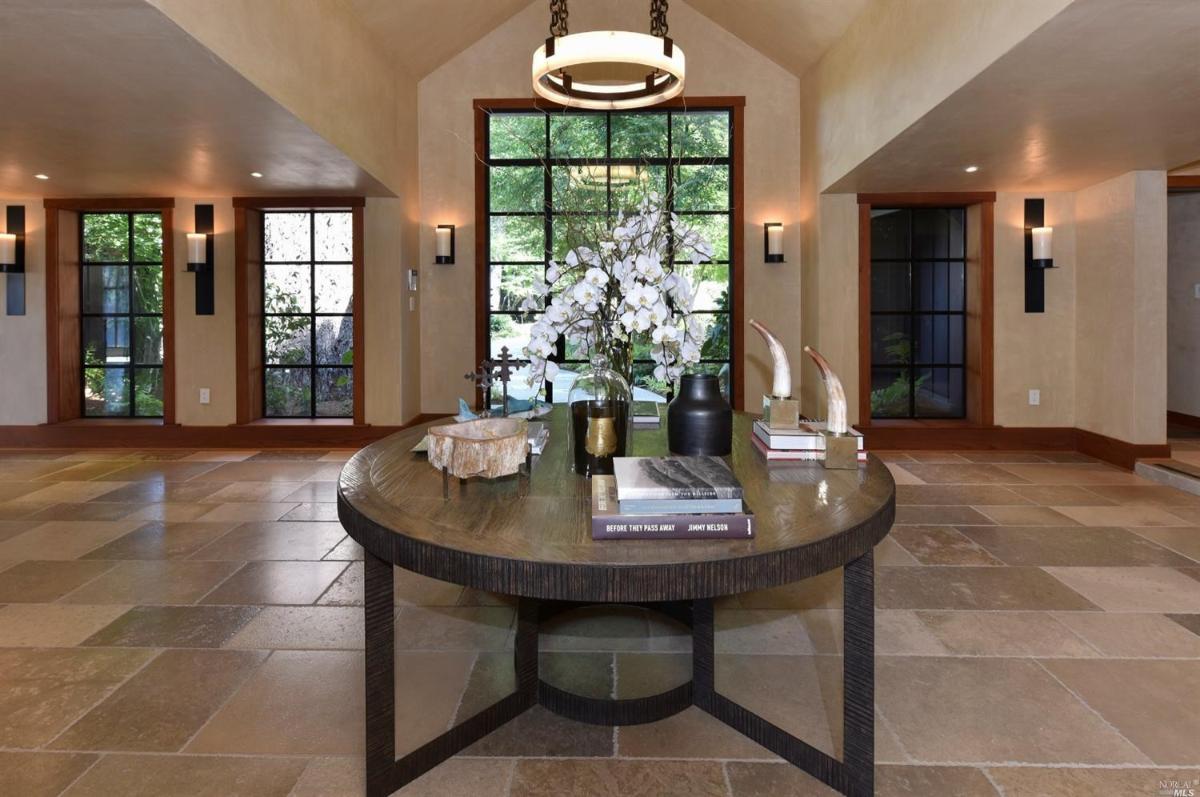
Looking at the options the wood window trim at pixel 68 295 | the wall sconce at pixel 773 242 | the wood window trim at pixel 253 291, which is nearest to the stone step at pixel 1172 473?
the wall sconce at pixel 773 242

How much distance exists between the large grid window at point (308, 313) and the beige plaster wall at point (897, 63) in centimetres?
425

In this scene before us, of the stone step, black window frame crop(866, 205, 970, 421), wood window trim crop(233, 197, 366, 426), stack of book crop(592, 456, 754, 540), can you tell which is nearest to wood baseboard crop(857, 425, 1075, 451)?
black window frame crop(866, 205, 970, 421)

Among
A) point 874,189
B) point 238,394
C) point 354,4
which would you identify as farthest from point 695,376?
point 238,394

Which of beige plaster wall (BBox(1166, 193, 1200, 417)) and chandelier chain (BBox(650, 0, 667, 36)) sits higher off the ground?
chandelier chain (BBox(650, 0, 667, 36))

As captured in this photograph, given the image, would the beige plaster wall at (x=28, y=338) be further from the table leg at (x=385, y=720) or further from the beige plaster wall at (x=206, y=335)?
the table leg at (x=385, y=720)

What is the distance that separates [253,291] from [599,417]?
585cm

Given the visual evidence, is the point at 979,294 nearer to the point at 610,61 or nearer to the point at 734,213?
the point at 734,213

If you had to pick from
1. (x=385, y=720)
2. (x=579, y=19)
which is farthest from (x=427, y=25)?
(x=385, y=720)

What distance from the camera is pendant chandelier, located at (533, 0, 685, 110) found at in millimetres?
3061

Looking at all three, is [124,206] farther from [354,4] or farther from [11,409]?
[354,4]

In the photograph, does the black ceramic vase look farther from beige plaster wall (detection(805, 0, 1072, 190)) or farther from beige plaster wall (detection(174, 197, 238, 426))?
beige plaster wall (detection(174, 197, 238, 426))

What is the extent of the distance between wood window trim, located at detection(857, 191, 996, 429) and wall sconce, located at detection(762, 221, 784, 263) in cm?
74

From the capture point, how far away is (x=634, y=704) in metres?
1.85

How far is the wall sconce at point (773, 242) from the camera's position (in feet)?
21.6
